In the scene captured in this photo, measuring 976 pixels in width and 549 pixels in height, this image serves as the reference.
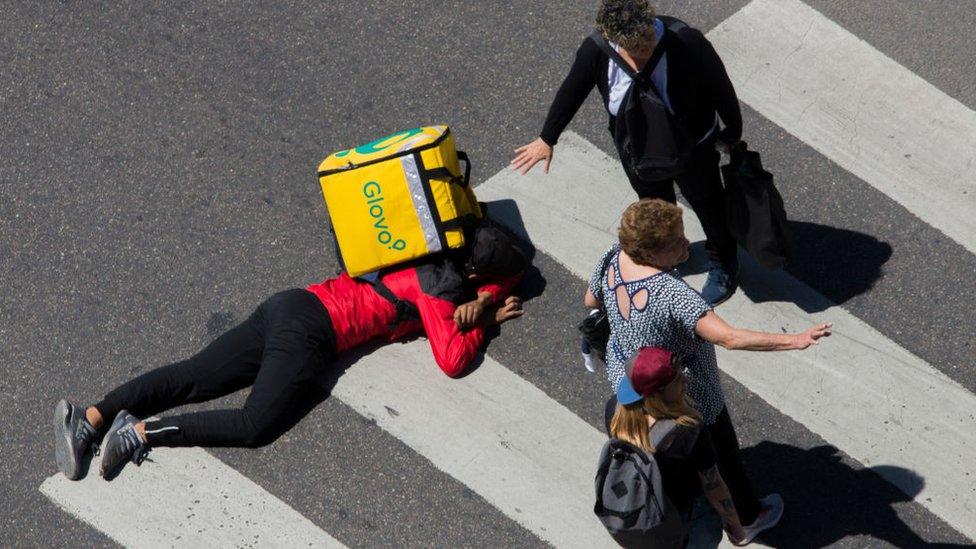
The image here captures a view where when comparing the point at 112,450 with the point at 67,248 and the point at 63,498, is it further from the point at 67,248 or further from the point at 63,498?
the point at 67,248

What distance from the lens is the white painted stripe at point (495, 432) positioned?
577 cm

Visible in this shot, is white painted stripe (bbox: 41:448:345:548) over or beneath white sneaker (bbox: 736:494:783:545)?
over

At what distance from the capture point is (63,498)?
5930 millimetres

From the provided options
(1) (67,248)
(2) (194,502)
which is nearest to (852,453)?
(2) (194,502)

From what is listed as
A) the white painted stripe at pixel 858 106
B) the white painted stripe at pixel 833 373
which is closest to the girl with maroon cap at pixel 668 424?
the white painted stripe at pixel 833 373

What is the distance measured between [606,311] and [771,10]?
3096 mm

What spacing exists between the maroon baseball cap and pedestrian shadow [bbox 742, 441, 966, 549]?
1563mm

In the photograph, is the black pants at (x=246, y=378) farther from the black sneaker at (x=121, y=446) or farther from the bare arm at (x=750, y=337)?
the bare arm at (x=750, y=337)

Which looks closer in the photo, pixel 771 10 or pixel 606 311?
pixel 606 311

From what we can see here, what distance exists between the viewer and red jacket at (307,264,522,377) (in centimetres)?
605

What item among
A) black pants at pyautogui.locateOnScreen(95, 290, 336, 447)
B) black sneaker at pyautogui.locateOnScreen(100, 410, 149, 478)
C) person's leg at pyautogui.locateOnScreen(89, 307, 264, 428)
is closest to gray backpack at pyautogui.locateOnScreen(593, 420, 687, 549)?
black pants at pyautogui.locateOnScreen(95, 290, 336, 447)

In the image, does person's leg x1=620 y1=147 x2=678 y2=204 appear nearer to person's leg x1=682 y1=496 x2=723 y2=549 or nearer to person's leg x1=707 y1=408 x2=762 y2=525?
person's leg x1=707 y1=408 x2=762 y2=525

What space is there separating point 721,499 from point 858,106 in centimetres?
284

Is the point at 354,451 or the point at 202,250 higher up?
the point at 202,250
